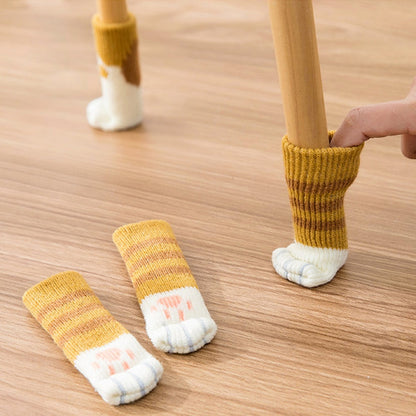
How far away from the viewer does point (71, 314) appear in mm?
648

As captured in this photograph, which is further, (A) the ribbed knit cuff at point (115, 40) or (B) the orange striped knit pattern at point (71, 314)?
(A) the ribbed knit cuff at point (115, 40)

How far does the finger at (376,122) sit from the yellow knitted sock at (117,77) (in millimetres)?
364

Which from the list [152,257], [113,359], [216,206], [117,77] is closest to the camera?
[113,359]

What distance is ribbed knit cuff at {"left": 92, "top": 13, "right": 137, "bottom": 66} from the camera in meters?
0.92

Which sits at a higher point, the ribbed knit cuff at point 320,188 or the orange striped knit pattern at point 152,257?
the ribbed knit cuff at point 320,188

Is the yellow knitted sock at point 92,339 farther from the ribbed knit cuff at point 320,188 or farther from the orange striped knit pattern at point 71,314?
the ribbed knit cuff at point 320,188

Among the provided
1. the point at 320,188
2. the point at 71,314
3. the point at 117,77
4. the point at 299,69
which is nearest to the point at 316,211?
the point at 320,188

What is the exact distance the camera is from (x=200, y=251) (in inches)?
Result: 30.1

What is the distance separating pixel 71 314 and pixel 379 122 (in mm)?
309

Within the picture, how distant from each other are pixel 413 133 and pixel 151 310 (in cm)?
27

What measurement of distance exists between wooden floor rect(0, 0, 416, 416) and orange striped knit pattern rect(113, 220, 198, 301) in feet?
0.08

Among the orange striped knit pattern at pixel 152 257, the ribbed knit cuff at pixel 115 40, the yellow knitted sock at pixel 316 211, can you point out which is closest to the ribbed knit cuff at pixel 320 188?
the yellow knitted sock at pixel 316 211

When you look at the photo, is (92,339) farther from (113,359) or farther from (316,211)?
(316,211)

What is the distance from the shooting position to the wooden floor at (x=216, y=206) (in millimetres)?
610
